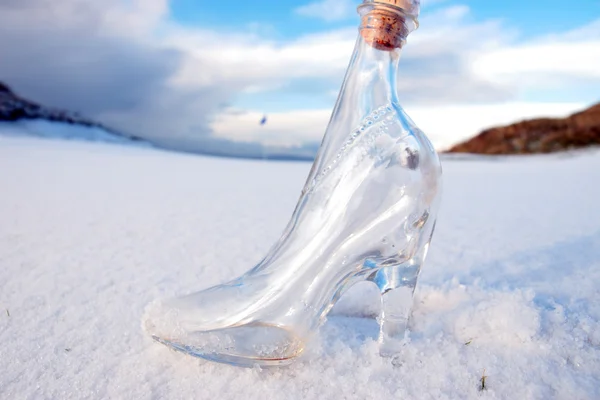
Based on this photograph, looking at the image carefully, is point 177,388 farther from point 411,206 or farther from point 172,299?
point 411,206

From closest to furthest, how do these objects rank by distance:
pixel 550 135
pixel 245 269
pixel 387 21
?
pixel 387 21 → pixel 245 269 → pixel 550 135

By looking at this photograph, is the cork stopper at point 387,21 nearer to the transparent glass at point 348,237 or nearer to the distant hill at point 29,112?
the transparent glass at point 348,237

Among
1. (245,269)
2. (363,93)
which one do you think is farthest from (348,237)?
(245,269)

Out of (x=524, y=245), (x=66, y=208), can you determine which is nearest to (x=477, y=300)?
(x=524, y=245)

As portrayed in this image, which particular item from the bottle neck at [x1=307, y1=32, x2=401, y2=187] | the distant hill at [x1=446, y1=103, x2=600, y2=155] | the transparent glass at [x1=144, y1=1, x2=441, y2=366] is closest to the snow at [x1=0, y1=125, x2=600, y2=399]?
the transparent glass at [x1=144, y1=1, x2=441, y2=366]

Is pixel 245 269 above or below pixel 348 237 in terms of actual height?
below

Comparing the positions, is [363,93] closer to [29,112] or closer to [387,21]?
[387,21]
